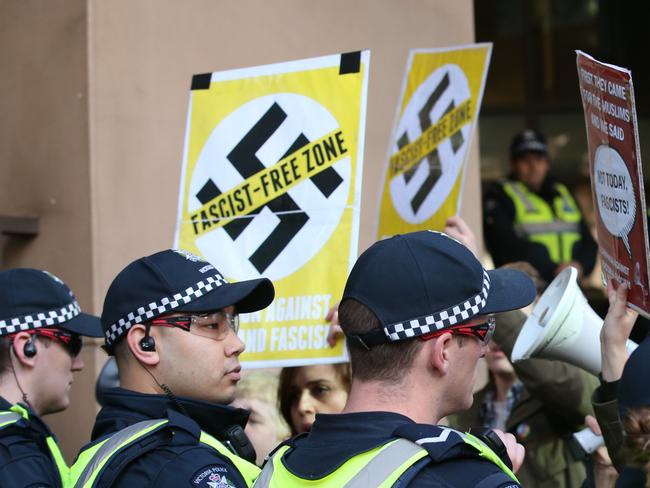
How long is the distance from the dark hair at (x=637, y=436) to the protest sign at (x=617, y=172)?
45 cm

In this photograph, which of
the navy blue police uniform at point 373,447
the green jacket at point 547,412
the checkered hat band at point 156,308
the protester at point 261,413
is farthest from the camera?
the protester at point 261,413

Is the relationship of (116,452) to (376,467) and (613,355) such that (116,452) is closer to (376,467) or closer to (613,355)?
(376,467)

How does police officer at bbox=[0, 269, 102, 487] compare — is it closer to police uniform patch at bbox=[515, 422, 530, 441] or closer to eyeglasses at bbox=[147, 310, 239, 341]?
eyeglasses at bbox=[147, 310, 239, 341]

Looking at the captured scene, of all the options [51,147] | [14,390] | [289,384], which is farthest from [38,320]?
[51,147]

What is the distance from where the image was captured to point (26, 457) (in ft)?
11.7

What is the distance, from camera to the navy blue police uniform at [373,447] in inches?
90.2

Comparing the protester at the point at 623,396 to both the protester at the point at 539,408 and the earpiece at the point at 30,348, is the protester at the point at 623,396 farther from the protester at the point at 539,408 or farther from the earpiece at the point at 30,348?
the earpiece at the point at 30,348

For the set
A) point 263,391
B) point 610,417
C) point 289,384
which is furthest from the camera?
point 263,391

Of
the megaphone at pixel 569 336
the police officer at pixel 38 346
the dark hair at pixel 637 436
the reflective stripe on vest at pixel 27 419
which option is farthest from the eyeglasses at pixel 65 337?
the dark hair at pixel 637 436

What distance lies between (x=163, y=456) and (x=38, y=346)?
1.28 metres

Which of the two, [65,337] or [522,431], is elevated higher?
[65,337]

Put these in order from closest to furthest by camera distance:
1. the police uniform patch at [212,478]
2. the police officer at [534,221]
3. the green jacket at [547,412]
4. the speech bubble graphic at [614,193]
Answer: the police uniform patch at [212,478]
the speech bubble graphic at [614,193]
the green jacket at [547,412]
the police officer at [534,221]

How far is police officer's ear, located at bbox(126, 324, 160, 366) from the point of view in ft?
10.9

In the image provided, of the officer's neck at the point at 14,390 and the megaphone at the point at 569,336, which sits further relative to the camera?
the officer's neck at the point at 14,390
